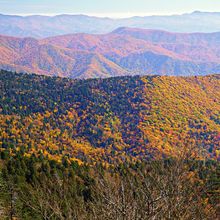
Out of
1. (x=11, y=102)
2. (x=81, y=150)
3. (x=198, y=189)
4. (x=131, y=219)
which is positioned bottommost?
(x=81, y=150)

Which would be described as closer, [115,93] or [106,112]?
[106,112]

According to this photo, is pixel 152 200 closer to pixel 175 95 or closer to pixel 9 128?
pixel 9 128

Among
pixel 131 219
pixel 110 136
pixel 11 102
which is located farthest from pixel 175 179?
pixel 11 102

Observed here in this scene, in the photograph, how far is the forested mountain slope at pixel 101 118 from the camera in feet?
471

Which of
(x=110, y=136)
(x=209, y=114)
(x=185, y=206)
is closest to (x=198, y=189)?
(x=185, y=206)

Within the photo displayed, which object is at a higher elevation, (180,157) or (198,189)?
(180,157)

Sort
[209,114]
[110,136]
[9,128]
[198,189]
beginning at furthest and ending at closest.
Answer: [209,114] → [110,136] → [9,128] → [198,189]

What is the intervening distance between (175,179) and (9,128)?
439 ft

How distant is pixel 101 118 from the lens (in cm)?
17388

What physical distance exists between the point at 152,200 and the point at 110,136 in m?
151

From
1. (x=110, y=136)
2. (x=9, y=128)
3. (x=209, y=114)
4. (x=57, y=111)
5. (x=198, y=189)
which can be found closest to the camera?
(x=198, y=189)

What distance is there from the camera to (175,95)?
652 feet

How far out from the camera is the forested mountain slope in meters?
144

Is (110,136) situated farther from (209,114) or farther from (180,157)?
(180,157)
